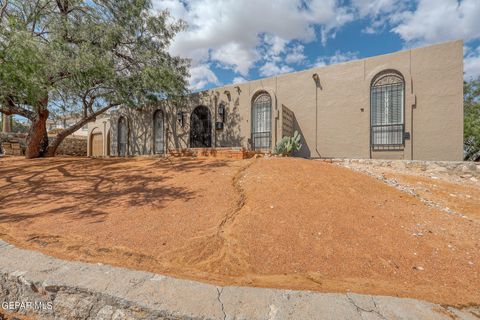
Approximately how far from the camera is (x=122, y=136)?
16.6m

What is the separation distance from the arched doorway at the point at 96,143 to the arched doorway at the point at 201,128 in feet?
30.4

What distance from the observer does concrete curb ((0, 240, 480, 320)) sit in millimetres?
1545

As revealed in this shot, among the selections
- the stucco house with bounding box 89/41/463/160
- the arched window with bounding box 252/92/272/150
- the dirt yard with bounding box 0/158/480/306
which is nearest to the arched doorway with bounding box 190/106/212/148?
the stucco house with bounding box 89/41/463/160

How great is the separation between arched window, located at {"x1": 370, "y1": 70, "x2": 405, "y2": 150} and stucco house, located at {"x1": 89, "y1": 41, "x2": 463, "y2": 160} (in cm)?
3

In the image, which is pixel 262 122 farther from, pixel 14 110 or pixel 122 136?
pixel 122 136

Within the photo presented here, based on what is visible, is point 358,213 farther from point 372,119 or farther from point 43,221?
point 372,119

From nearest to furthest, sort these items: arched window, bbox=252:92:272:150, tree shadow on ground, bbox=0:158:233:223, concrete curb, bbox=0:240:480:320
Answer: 1. concrete curb, bbox=0:240:480:320
2. tree shadow on ground, bbox=0:158:233:223
3. arched window, bbox=252:92:272:150

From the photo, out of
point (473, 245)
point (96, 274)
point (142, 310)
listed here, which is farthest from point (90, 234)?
point (473, 245)

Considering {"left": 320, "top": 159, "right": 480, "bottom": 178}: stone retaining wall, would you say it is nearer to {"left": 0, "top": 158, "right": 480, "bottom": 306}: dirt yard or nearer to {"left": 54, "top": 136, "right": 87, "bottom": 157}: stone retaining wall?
{"left": 0, "top": 158, "right": 480, "bottom": 306}: dirt yard

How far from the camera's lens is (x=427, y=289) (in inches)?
81.4

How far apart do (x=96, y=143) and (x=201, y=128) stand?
10625 mm

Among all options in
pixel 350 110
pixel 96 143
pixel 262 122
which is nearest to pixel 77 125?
pixel 262 122

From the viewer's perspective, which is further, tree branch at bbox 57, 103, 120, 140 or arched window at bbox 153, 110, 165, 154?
arched window at bbox 153, 110, 165, 154

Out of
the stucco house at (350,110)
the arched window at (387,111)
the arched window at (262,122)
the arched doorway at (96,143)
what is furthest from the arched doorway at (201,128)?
the arched doorway at (96,143)
